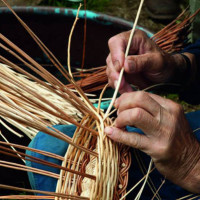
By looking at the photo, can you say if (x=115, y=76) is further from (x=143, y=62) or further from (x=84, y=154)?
(x=84, y=154)

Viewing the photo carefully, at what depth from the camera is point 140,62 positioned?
2.96 feet

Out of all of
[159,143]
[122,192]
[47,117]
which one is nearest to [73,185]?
[122,192]

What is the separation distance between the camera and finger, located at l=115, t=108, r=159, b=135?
666 mm

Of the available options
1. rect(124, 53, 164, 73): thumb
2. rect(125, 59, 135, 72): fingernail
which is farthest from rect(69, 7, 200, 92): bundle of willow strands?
rect(125, 59, 135, 72): fingernail

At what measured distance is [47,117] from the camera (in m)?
1.07

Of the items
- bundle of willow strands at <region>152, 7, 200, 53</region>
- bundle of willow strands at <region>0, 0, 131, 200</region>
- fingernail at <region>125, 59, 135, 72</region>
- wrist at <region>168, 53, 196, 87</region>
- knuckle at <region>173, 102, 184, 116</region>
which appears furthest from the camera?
bundle of willow strands at <region>152, 7, 200, 53</region>

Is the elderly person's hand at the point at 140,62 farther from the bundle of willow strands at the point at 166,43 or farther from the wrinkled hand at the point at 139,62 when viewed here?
the bundle of willow strands at the point at 166,43

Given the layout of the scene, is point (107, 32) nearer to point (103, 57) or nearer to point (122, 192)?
point (103, 57)

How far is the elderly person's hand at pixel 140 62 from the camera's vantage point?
0.88m

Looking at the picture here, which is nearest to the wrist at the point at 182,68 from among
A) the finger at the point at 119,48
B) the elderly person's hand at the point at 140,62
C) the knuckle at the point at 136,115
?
the elderly person's hand at the point at 140,62

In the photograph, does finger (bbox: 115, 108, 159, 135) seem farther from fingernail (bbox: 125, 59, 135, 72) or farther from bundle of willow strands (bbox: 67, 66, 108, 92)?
bundle of willow strands (bbox: 67, 66, 108, 92)

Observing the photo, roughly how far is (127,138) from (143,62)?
31 cm

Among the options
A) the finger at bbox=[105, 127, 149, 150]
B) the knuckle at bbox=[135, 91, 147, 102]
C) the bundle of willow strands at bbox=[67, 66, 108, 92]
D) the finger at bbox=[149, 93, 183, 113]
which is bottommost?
the finger at bbox=[105, 127, 149, 150]

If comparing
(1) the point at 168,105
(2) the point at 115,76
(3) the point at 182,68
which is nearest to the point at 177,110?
(1) the point at 168,105
